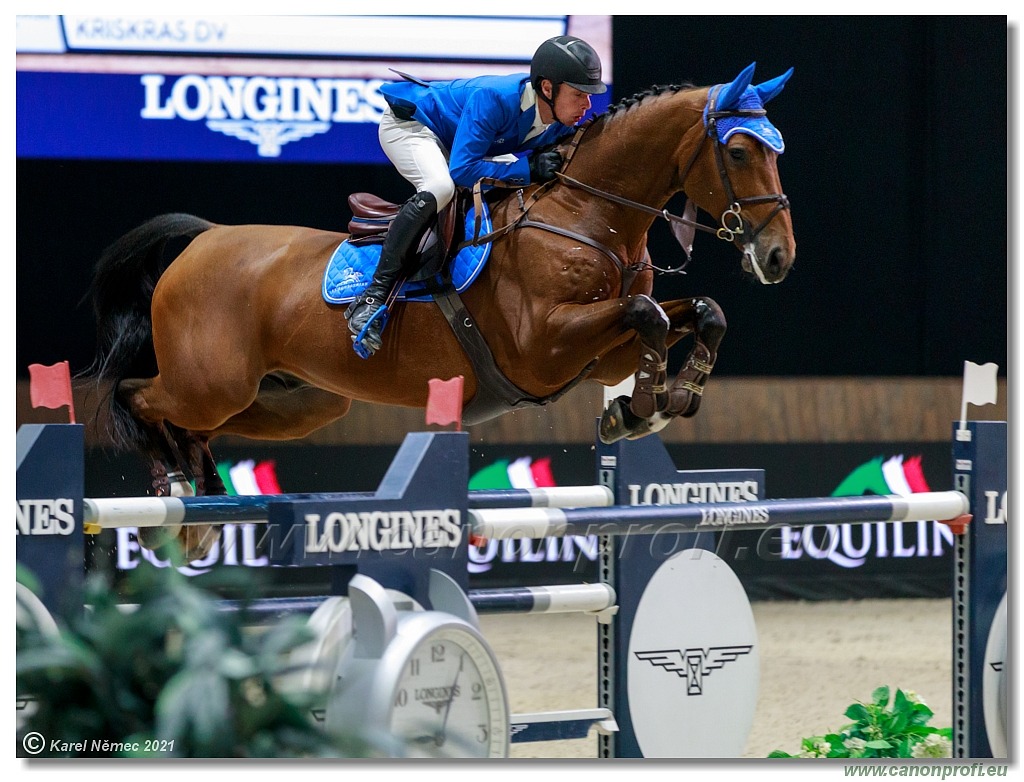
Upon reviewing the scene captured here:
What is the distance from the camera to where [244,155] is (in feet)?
16.6

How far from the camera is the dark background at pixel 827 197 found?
523 cm

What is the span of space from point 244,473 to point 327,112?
152 centimetres

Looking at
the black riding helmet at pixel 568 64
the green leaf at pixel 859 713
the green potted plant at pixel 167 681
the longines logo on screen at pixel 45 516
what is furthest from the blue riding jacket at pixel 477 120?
the green potted plant at pixel 167 681

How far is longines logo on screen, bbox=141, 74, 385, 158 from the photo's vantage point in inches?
195

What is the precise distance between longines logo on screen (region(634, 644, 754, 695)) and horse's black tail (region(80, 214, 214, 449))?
1.76 meters

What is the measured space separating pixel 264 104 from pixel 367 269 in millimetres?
2216

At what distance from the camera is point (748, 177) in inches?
108

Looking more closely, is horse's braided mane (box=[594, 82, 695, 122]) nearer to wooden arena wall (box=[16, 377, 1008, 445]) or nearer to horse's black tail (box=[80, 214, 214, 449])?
horse's black tail (box=[80, 214, 214, 449])

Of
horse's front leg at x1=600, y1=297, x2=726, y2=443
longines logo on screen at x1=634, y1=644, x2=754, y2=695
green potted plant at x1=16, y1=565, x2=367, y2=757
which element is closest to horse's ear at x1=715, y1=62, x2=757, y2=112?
horse's front leg at x1=600, y1=297, x2=726, y2=443

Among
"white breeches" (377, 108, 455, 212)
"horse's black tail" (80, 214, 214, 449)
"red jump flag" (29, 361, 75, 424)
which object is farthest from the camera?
"horse's black tail" (80, 214, 214, 449)

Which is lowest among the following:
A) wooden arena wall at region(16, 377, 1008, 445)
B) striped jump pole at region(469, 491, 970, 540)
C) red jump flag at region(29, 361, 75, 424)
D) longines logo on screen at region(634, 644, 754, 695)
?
Answer: longines logo on screen at region(634, 644, 754, 695)

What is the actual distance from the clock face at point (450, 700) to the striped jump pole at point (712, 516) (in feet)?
0.79

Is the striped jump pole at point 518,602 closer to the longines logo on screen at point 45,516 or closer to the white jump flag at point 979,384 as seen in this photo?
the longines logo on screen at point 45,516

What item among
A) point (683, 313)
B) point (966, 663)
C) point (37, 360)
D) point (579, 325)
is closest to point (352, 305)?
point (579, 325)
